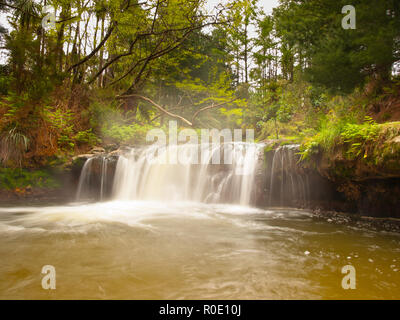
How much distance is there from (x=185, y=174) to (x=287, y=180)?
3611 millimetres

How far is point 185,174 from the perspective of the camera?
8.89m

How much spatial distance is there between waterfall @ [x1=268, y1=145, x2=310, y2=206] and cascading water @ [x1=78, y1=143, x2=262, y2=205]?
2.23ft

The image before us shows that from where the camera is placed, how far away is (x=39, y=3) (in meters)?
9.38

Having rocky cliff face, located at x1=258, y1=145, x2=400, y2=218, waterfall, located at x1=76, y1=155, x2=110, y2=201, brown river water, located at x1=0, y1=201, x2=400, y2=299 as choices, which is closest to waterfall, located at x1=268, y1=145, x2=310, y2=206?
rocky cliff face, located at x1=258, y1=145, x2=400, y2=218

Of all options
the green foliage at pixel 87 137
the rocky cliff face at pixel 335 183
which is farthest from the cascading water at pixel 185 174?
the green foliage at pixel 87 137

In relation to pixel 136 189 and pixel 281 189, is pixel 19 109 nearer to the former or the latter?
pixel 136 189

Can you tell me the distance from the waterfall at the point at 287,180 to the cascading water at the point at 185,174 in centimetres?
68

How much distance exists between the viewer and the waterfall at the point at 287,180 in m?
6.64

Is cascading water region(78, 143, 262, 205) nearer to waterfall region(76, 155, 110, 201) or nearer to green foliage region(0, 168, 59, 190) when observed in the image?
waterfall region(76, 155, 110, 201)

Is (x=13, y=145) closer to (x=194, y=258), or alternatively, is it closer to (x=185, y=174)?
(x=185, y=174)

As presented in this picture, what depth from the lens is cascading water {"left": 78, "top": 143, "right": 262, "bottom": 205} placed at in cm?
784

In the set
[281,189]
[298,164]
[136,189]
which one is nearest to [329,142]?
[298,164]

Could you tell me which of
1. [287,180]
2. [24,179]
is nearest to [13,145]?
[24,179]
